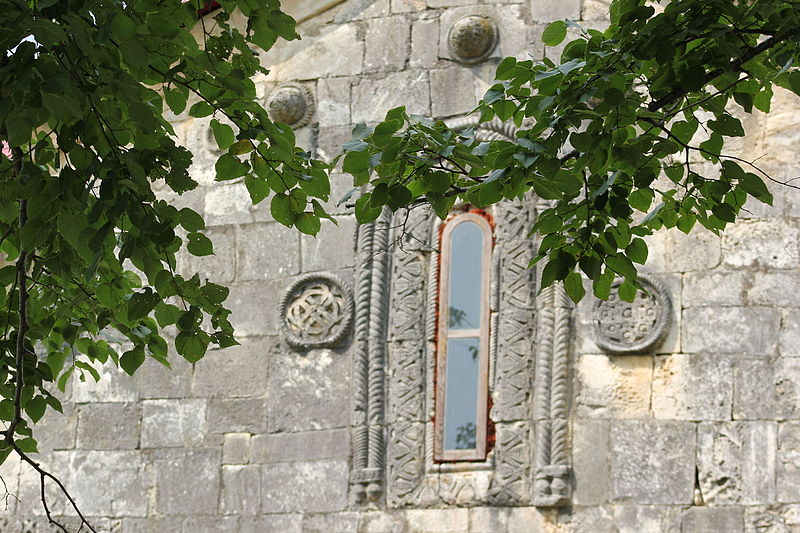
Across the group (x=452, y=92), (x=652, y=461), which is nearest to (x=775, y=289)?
(x=652, y=461)

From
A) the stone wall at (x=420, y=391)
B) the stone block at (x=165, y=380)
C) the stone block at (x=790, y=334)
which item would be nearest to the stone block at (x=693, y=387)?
the stone wall at (x=420, y=391)

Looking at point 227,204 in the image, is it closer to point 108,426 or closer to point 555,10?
point 108,426

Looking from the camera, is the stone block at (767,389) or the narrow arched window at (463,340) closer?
the stone block at (767,389)

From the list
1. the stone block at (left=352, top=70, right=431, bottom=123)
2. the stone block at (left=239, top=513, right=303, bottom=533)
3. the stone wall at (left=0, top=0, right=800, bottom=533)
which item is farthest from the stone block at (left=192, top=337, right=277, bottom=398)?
the stone block at (left=352, top=70, right=431, bottom=123)

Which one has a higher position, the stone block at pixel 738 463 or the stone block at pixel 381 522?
the stone block at pixel 738 463

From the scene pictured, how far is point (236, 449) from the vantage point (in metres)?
7.96

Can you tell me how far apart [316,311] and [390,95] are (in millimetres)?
1202

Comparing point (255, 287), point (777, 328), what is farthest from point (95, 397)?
point (777, 328)

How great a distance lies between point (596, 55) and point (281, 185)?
1.22 meters

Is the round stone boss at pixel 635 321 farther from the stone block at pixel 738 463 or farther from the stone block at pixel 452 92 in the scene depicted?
the stone block at pixel 452 92

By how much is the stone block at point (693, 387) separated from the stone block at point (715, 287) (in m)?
0.26

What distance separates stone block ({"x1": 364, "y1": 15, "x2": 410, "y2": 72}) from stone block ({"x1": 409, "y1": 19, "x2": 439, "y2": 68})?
0.05 m

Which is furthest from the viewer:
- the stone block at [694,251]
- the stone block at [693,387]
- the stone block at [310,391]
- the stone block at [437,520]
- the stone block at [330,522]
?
the stone block at [310,391]

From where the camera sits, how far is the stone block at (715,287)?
7.12 m
